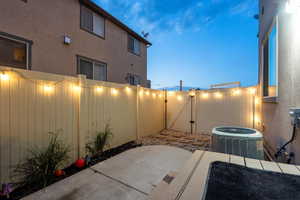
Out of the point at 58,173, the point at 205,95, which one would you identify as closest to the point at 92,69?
the point at 58,173

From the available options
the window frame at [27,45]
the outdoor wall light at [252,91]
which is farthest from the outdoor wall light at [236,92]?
the window frame at [27,45]

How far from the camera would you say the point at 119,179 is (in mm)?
2412

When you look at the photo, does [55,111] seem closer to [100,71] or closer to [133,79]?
[100,71]

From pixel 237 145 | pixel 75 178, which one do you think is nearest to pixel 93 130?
pixel 75 178

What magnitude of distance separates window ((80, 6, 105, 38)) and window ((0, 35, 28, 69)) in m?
2.08

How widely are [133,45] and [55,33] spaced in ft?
12.9

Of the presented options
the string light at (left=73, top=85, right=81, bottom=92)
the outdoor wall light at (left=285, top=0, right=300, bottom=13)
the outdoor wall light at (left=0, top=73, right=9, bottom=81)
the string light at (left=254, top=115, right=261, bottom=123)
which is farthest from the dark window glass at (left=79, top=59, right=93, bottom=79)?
the string light at (left=254, top=115, right=261, bottom=123)

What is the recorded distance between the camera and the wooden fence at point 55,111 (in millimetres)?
2072

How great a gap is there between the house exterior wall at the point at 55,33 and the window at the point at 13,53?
0.18 metres

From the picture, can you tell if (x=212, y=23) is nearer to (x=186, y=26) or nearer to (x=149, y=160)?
(x=186, y=26)

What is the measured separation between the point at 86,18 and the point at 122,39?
185cm

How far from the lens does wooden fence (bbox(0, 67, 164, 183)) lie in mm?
2072

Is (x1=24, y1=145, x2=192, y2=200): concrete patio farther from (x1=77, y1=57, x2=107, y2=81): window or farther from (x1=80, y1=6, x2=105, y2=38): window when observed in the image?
(x1=80, y1=6, x2=105, y2=38): window

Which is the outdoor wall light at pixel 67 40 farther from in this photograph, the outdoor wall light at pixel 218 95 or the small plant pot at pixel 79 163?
the outdoor wall light at pixel 218 95
